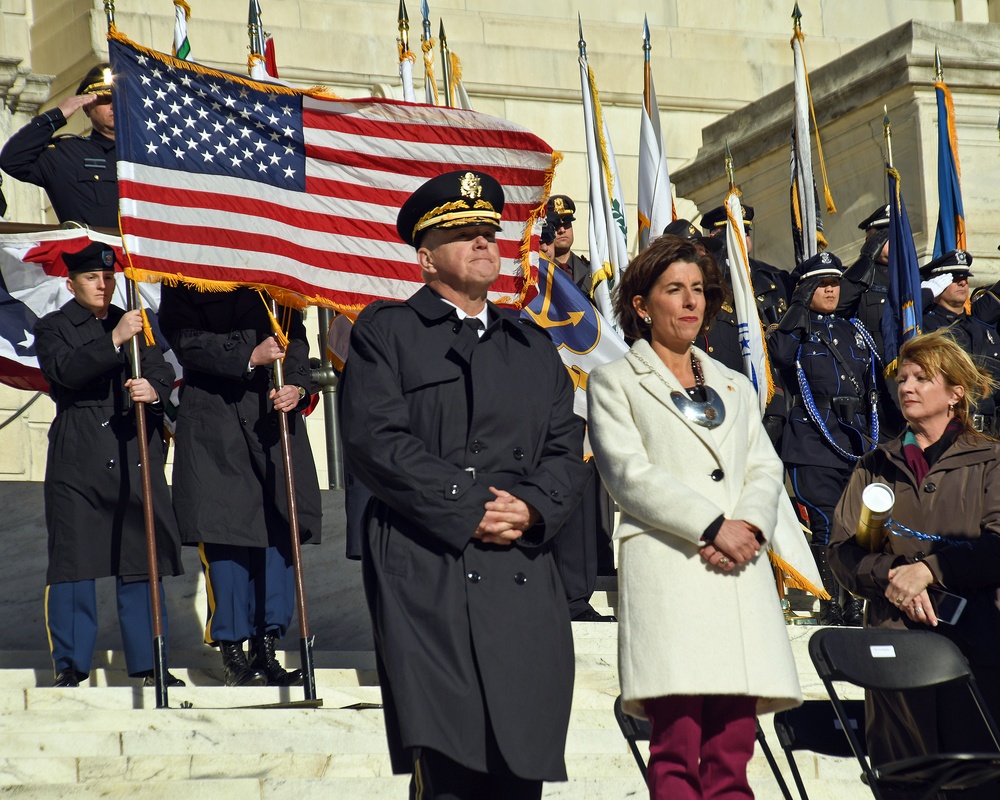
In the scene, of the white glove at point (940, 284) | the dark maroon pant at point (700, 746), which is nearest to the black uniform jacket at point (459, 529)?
the dark maroon pant at point (700, 746)

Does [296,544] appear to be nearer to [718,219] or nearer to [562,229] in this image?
[562,229]

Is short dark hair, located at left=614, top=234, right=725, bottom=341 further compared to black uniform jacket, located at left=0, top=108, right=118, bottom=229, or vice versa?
black uniform jacket, located at left=0, top=108, right=118, bottom=229

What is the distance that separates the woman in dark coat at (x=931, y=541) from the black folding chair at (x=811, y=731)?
19cm

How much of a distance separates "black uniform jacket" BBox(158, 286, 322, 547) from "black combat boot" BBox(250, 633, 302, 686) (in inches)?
16.1

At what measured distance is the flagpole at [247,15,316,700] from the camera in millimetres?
7121

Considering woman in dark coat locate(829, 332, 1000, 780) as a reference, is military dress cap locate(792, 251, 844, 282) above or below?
above

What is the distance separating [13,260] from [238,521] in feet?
7.86

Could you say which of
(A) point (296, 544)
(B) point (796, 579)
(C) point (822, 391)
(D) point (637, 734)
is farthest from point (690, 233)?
(D) point (637, 734)

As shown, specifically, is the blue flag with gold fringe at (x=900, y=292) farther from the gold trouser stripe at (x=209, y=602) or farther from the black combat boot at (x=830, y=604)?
the gold trouser stripe at (x=209, y=602)

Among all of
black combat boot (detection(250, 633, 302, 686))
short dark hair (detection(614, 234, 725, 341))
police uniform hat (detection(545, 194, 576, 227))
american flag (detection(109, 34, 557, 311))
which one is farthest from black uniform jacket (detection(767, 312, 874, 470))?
short dark hair (detection(614, 234, 725, 341))

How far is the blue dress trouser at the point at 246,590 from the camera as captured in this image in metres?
7.45

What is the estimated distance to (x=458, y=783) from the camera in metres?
4.69

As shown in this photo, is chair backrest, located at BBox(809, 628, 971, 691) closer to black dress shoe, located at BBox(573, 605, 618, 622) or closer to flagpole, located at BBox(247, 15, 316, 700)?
flagpole, located at BBox(247, 15, 316, 700)

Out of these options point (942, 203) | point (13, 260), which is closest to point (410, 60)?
point (13, 260)
